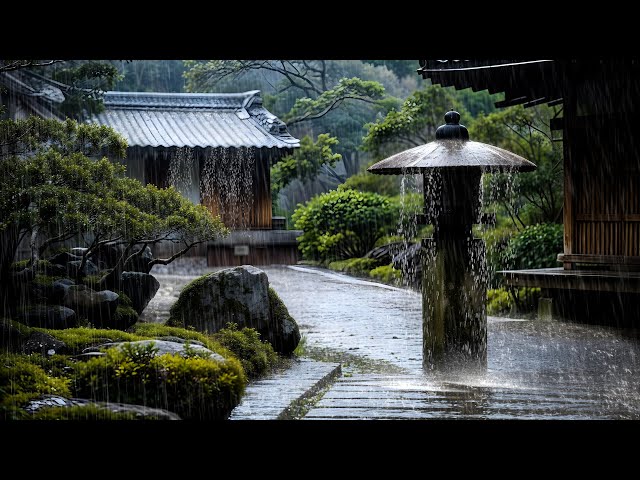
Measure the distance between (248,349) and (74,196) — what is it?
2078 mm

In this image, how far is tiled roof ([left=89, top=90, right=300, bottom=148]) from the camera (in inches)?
676

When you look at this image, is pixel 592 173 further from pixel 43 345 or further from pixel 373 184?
pixel 373 184

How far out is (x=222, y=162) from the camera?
1689 cm

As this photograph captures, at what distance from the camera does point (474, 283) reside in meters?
6.94

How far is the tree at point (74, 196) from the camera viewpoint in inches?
247

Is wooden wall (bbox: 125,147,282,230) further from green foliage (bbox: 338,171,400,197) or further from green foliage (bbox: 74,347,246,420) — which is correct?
green foliage (bbox: 74,347,246,420)

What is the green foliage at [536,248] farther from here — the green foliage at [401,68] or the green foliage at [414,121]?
the green foliage at [401,68]

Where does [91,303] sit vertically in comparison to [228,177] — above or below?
below

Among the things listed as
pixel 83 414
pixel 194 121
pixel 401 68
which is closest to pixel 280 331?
pixel 83 414

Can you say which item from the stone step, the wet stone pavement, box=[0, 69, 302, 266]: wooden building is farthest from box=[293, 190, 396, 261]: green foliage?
the stone step

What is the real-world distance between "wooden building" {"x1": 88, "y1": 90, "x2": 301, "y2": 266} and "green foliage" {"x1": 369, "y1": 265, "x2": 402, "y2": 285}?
9.08ft

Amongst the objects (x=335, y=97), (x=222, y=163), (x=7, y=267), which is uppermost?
(x=335, y=97)
